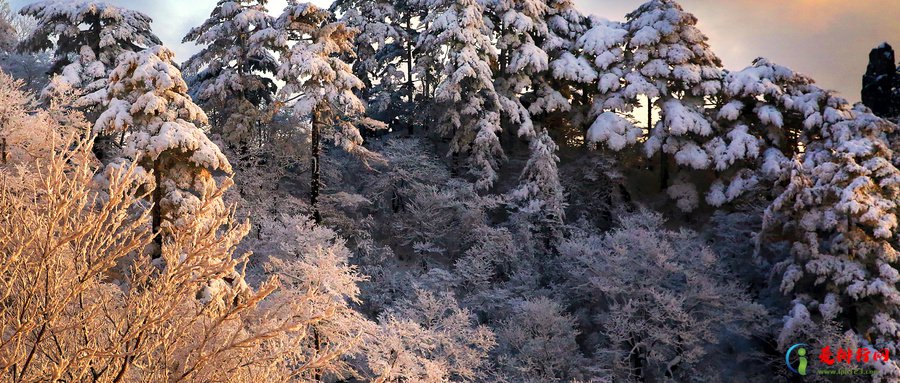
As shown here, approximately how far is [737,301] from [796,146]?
10.9 metres

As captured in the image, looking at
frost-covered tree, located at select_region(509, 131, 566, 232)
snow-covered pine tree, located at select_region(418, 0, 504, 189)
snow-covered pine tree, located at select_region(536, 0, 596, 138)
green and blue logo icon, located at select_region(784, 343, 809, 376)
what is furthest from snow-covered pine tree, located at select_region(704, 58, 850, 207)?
snow-covered pine tree, located at select_region(418, 0, 504, 189)

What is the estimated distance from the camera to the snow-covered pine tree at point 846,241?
19.3 meters

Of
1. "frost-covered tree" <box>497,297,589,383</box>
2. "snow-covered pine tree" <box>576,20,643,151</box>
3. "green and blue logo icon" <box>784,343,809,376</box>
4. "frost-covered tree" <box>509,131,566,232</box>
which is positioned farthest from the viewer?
"snow-covered pine tree" <box>576,20,643,151</box>

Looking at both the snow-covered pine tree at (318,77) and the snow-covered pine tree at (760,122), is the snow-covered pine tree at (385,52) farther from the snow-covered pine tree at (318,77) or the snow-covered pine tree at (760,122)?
the snow-covered pine tree at (760,122)

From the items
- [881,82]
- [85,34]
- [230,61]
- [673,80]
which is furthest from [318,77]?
[881,82]

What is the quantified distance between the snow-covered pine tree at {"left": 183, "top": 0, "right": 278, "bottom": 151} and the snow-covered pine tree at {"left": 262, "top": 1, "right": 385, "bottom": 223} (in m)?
2.83

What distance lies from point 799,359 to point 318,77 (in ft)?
63.1

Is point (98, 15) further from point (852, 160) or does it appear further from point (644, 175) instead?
point (852, 160)

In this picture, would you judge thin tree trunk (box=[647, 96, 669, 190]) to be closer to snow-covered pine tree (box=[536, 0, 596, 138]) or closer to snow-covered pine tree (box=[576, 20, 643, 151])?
snow-covered pine tree (box=[576, 20, 643, 151])

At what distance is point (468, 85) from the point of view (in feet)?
92.8

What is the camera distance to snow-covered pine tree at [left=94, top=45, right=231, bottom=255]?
14234 mm

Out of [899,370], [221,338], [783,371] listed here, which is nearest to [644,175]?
[783,371]

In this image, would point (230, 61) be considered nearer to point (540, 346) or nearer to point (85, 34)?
point (85, 34)

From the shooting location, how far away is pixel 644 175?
30.4m
